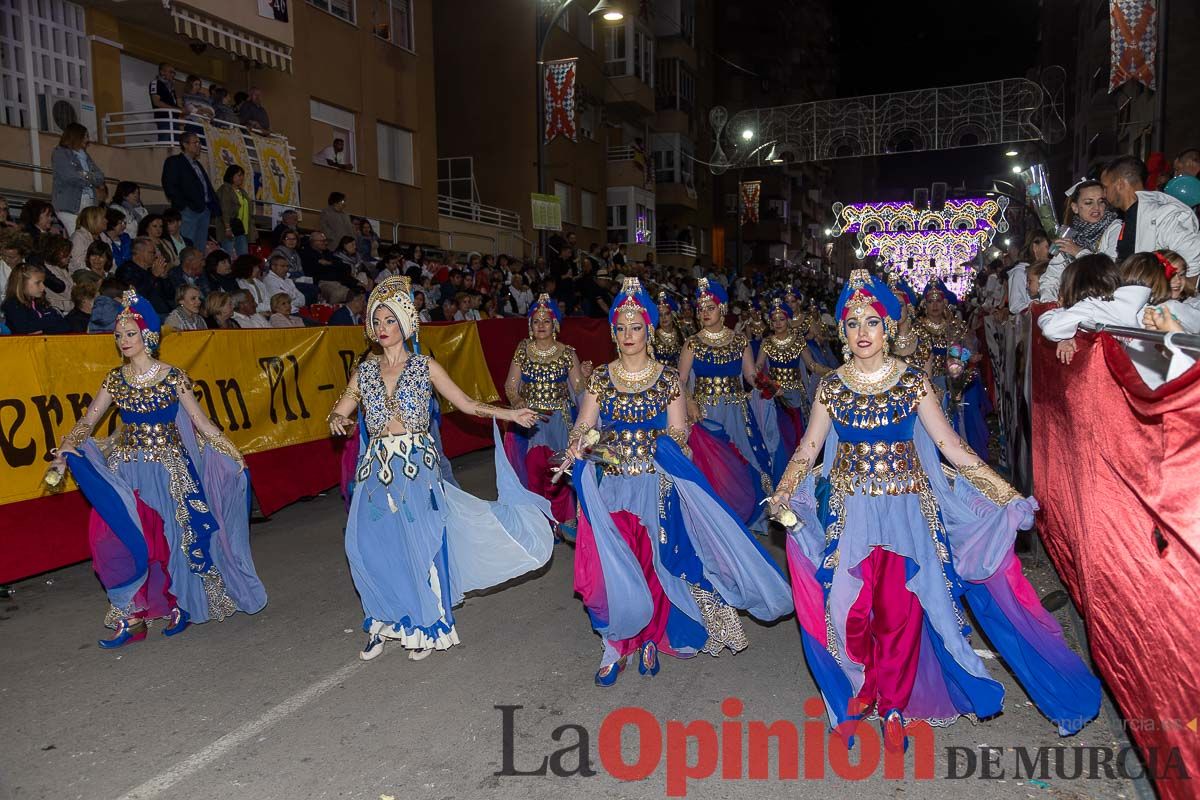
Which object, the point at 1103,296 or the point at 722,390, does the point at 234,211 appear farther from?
the point at 1103,296

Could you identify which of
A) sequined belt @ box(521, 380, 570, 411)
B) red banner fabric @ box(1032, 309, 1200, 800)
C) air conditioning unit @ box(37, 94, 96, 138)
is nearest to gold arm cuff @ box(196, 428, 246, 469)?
sequined belt @ box(521, 380, 570, 411)

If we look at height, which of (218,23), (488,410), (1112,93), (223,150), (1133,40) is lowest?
(488,410)

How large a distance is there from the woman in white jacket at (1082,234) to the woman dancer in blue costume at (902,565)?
364cm

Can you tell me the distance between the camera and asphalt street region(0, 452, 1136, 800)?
3625 mm

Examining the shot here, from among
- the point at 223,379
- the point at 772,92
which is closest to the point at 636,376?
the point at 223,379

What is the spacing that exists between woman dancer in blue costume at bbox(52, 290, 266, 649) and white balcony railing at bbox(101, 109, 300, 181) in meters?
8.48

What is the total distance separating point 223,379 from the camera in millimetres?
8328

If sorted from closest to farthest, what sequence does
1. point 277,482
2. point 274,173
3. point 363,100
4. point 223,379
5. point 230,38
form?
point 223,379
point 277,482
point 274,173
point 230,38
point 363,100

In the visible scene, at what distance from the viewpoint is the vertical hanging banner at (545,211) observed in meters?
15.9

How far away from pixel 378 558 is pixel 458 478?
539cm

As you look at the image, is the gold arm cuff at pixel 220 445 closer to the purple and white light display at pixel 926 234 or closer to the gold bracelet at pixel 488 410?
the gold bracelet at pixel 488 410

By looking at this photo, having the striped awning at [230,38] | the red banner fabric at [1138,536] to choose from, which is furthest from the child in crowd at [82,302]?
the red banner fabric at [1138,536]

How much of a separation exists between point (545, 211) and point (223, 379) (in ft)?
28.6

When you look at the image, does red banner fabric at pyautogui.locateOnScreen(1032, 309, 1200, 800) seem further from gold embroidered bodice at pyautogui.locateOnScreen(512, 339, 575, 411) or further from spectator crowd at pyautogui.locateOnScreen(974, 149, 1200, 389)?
gold embroidered bodice at pyautogui.locateOnScreen(512, 339, 575, 411)
